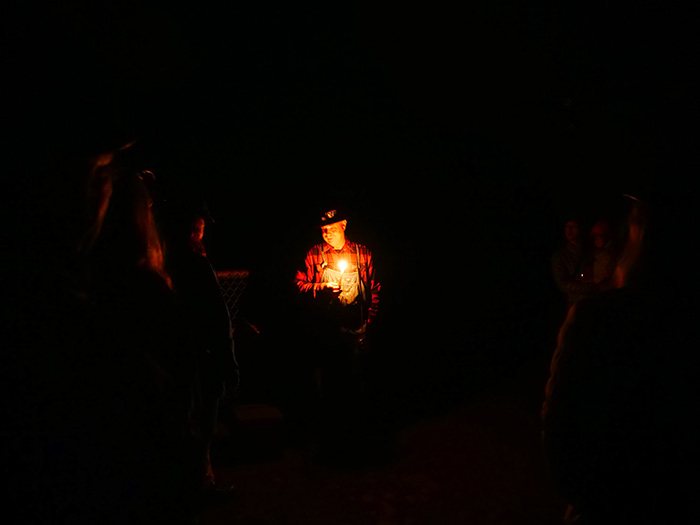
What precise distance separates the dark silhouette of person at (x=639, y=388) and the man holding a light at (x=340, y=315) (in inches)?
120

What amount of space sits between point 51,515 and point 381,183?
5914 mm

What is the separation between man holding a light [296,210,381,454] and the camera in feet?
18.9

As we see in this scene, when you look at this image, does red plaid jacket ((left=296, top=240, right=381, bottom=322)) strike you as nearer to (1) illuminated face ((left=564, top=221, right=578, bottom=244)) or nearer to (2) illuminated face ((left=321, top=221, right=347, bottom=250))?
(2) illuminated face ((left=321, top=221, right=347, bottom=250))

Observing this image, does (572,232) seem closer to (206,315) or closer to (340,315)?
(340,315)

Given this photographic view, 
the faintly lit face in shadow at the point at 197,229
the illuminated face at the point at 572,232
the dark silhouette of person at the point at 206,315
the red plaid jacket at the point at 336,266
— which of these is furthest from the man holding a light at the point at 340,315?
the illuminated face at the point at 572,232

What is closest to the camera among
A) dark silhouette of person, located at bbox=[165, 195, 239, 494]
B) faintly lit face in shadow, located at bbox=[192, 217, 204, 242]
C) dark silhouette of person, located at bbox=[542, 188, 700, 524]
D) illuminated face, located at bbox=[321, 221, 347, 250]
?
dark silhouette of person, located at bbox=[542, 188, 700, 524]

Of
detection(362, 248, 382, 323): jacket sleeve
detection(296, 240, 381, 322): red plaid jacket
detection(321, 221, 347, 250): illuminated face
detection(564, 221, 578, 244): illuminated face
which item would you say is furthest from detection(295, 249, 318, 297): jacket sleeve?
detection(564, 221, 578, 244): illuminated face

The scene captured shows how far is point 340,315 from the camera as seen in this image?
5.80 meters

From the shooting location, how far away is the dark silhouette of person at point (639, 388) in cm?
260

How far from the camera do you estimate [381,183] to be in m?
7.38

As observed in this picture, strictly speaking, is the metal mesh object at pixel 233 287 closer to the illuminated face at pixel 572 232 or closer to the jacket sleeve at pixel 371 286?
the jacket sleeve at pixel 371 286

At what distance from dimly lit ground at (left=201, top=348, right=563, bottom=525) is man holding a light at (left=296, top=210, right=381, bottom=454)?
73 cm

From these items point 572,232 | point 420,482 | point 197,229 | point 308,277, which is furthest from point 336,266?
point 572,232

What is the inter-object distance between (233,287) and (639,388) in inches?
190
